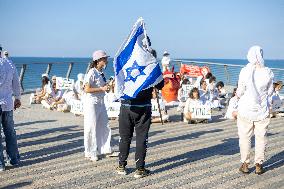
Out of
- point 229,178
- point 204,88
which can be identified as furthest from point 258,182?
point 204,88

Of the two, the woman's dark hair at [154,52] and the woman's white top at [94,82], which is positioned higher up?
the woman's dark hair at [154,52]

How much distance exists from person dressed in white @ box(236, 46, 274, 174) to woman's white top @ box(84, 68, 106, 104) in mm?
2164

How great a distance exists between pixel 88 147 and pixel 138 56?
1866 mm

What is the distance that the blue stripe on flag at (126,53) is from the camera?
632 cm

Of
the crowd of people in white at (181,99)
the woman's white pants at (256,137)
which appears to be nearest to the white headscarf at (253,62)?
the woman's white pants at (256,137)

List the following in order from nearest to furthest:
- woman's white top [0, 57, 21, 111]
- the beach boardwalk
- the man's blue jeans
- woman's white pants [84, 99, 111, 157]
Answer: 1. the beach boardwalk
2. woman's white top [0, 57, 21, 111]
3. the man's blue jeans
4. woman's white pants [84, 99, 111, 157]

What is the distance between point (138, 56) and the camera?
629 centimetres

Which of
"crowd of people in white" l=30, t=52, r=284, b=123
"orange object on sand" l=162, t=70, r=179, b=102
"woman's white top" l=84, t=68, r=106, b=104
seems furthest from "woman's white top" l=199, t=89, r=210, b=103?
"woman's white top" l=84, t=68, r=106, b=104

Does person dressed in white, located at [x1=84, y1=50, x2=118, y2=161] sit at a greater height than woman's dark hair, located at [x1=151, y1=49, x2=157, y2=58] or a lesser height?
lesser

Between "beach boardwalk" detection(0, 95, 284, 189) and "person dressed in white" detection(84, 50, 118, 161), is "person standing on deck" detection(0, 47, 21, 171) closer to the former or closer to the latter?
"beach boardwalk" detection(0, 95, 284, 189)

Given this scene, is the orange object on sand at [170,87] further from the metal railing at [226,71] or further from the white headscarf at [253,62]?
the white headscarf at [253,62]

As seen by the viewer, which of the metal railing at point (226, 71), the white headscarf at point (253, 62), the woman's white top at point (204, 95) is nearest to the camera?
the white headscarf at point (253, 62)

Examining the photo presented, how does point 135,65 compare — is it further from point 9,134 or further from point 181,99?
point 181,99

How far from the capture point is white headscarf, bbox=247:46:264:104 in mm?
6176
